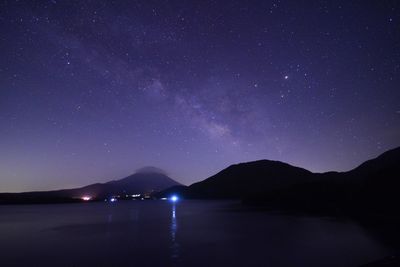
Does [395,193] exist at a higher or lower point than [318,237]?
higher

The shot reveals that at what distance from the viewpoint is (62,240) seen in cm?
4453

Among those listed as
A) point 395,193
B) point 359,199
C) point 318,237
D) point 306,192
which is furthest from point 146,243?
point 306,192

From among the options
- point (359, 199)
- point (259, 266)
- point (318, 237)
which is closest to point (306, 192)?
point (359, 199)

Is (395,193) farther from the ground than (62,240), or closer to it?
farther from the ground

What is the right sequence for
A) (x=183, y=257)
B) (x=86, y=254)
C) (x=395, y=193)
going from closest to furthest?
(x=183, y=257) < (x=86, y=254) < (x=395, y=193)

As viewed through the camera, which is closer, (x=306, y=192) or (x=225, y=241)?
(x=225, y=241)

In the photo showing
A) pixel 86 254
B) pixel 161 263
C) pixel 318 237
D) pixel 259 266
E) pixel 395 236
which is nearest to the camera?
pixel 259 266

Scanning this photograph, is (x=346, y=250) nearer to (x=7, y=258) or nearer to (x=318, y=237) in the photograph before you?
(x=318, y=237)

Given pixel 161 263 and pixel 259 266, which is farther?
pixel 161 263

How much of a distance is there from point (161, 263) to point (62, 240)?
77.6 feet

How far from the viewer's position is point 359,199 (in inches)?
3310

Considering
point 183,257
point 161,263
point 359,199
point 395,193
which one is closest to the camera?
point 161,263

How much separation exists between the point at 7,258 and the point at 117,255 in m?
11.4

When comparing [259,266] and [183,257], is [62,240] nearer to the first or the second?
[183,257]
